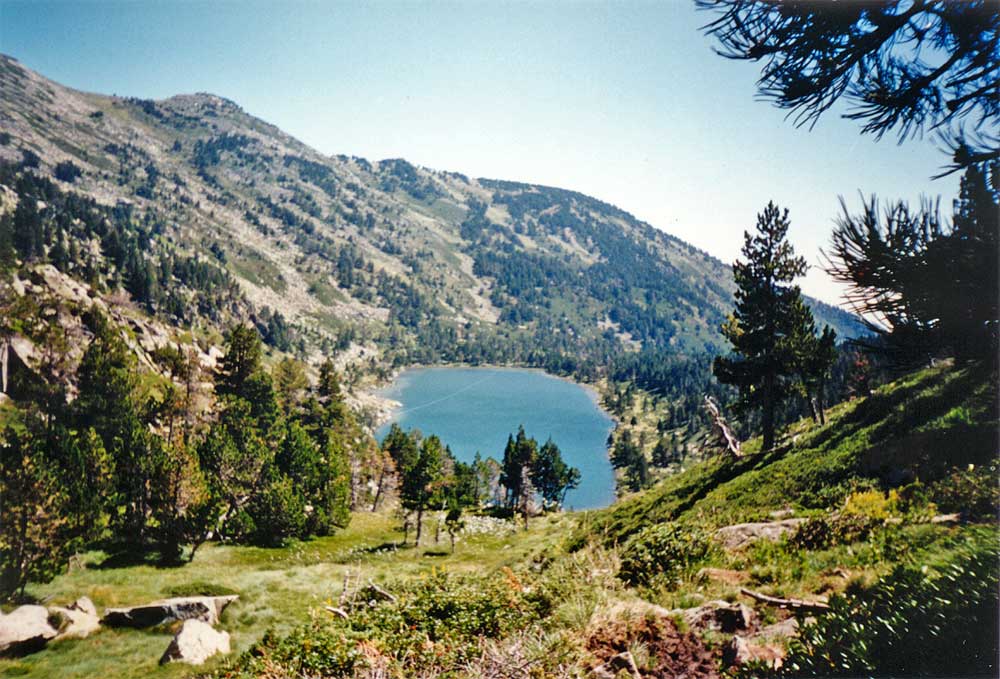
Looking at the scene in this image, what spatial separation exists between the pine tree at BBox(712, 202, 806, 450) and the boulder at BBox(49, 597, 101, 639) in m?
42.0

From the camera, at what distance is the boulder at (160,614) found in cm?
2517

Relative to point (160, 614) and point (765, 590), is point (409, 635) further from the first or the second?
point (160, 614)

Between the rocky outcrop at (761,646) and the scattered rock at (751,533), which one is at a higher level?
the rocky outcrop at (761,646)

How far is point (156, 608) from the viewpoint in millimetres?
25359

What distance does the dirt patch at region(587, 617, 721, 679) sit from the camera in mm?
6586

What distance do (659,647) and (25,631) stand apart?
3143cm

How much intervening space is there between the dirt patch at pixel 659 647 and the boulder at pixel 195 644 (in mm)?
22774

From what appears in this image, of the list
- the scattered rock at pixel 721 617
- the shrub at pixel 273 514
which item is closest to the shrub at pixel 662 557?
the scattered rock at pixel 721 617

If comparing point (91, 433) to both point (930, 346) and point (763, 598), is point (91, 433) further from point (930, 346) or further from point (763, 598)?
point (930, 346)

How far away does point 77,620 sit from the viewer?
2461 centimetres

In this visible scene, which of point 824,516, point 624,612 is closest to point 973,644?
point 624,612

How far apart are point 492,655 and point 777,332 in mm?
31138

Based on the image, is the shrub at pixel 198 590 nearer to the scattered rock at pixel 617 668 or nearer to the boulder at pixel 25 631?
the boulder at pixel 25 631

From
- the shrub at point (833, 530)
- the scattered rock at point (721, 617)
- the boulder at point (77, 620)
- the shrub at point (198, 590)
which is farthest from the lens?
the shrub at point (198, 590)
